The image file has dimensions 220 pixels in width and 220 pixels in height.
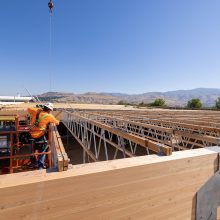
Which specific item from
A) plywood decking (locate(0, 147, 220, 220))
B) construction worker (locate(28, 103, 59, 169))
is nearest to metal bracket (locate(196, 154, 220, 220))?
plywood decking (locate(0, 147, 220, 220))

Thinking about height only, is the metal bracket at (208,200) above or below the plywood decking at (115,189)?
below

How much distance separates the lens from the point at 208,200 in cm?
242

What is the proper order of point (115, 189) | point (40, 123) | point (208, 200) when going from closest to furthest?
point (115, 189)
point (208, 200)
point (40, 123)

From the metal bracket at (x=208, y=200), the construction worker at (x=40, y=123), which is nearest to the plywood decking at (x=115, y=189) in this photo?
the metal bracket at (x=208, y=200)

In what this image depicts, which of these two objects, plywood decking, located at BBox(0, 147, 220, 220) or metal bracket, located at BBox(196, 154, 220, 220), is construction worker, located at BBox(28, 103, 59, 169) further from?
metal bracket, located at BBox(196, 154, 220, 220)

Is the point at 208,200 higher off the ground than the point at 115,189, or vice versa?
the point at 115,189

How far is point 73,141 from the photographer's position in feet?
61.8

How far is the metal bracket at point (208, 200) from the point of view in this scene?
236 cm

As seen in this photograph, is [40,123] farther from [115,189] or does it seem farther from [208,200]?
[208,200]

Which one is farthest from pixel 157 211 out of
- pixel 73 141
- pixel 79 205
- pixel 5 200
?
pixel 73 141

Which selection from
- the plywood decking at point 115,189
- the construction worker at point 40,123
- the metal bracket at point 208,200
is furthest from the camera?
the construction worker at point 40,123

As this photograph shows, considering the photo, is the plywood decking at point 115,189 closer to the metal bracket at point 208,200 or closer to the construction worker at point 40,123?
the metal bracket at point 208,200

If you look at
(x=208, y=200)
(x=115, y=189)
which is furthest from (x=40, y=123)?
(x=208, y=200)

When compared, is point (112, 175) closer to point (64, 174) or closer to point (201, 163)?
point (64, 174)
